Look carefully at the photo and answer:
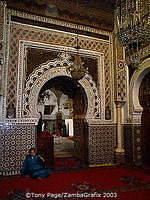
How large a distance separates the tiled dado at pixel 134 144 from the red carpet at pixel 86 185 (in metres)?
0.70

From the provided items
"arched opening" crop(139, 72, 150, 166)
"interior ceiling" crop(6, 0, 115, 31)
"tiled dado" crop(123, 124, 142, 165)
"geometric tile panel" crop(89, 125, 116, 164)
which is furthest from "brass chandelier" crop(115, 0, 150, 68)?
"tiled dado" crop(123, 124, 142, 165)

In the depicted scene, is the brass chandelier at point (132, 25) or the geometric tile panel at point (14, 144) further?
the geometric tile panel at point (14, 144)

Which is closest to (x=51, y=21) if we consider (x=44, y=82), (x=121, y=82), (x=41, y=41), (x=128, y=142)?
(x=41, y=41)

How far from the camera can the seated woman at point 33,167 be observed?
4.04 metres

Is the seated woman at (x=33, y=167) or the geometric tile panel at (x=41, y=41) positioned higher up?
the geometric tile panel at (x=41, y=41)

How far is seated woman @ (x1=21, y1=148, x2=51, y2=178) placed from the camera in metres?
Result: 4.04

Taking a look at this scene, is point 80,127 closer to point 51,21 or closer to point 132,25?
point 51,21

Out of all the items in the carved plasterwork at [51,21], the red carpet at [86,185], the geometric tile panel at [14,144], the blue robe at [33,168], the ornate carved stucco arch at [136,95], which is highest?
the carved plasterwork at [51,21]

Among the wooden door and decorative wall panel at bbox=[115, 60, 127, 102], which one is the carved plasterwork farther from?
the wooden door

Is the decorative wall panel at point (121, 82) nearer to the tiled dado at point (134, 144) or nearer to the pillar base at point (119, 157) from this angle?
the tiled dado at point (134, 144)

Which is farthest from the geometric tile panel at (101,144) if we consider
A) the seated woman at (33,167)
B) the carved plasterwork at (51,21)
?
the carved plasterwork at (51,21)

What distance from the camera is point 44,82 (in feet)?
15.8

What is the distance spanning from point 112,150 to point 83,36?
3161 mm

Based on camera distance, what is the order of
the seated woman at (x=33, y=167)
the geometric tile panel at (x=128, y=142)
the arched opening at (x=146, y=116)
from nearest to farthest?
the seated woman at (x=33, y=167), the arched opening at (x=146, y=116), the geometric tile panel at (x=128, y=142)
